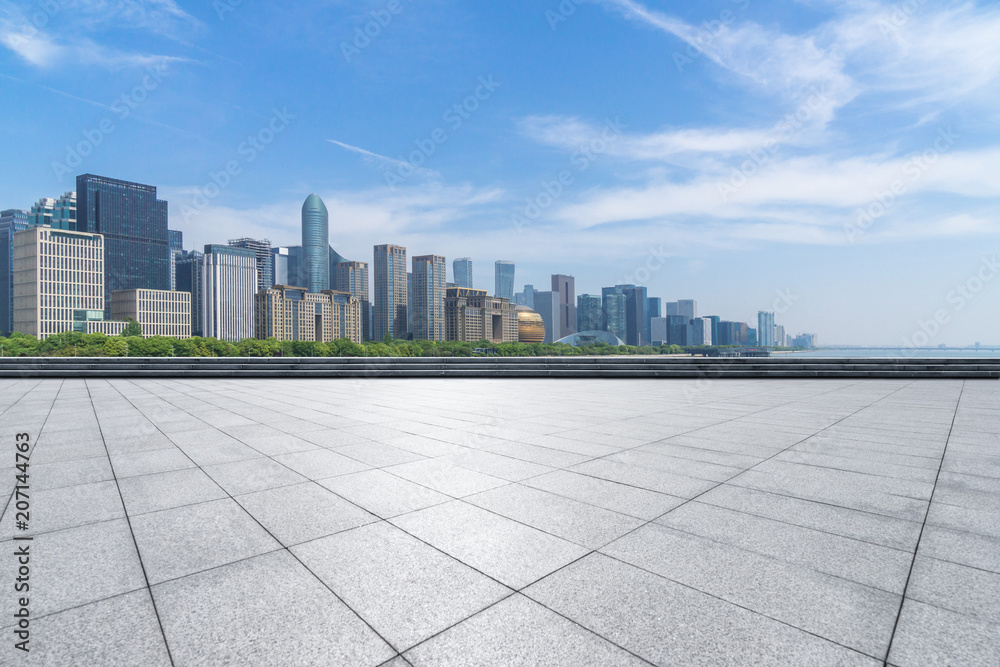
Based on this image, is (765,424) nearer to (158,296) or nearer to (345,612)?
(345,612)

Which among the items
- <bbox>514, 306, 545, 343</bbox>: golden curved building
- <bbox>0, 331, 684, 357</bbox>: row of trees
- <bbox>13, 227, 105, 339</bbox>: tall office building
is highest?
<bbox>13, 227, 105, 339</bbox>: tall office building

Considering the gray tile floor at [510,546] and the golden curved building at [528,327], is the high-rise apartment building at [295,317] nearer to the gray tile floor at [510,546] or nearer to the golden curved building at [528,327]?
the golden curved building at [528,327]

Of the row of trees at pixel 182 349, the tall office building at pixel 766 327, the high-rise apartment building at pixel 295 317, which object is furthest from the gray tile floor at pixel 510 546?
the high-rise apartment building at pixel 295 317

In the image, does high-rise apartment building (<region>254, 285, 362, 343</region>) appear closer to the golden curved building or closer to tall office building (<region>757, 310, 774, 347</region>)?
the golden curved building

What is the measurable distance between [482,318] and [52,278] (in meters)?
120

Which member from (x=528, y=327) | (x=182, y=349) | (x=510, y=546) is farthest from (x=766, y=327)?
(x=510, y=546)

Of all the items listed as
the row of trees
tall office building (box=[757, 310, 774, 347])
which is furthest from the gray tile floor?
tall office building (box=[757, 310, 774, 347])

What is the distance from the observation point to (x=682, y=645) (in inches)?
101

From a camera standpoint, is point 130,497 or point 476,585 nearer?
point 476,585

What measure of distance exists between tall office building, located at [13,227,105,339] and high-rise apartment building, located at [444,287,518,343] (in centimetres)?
10310

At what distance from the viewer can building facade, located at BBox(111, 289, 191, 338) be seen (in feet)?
508

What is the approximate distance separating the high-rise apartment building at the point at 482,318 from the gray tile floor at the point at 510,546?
171684mm

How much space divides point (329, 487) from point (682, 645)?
11.8 ft

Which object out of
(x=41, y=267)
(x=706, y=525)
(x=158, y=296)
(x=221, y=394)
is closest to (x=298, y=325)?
(x=158, y=296)
